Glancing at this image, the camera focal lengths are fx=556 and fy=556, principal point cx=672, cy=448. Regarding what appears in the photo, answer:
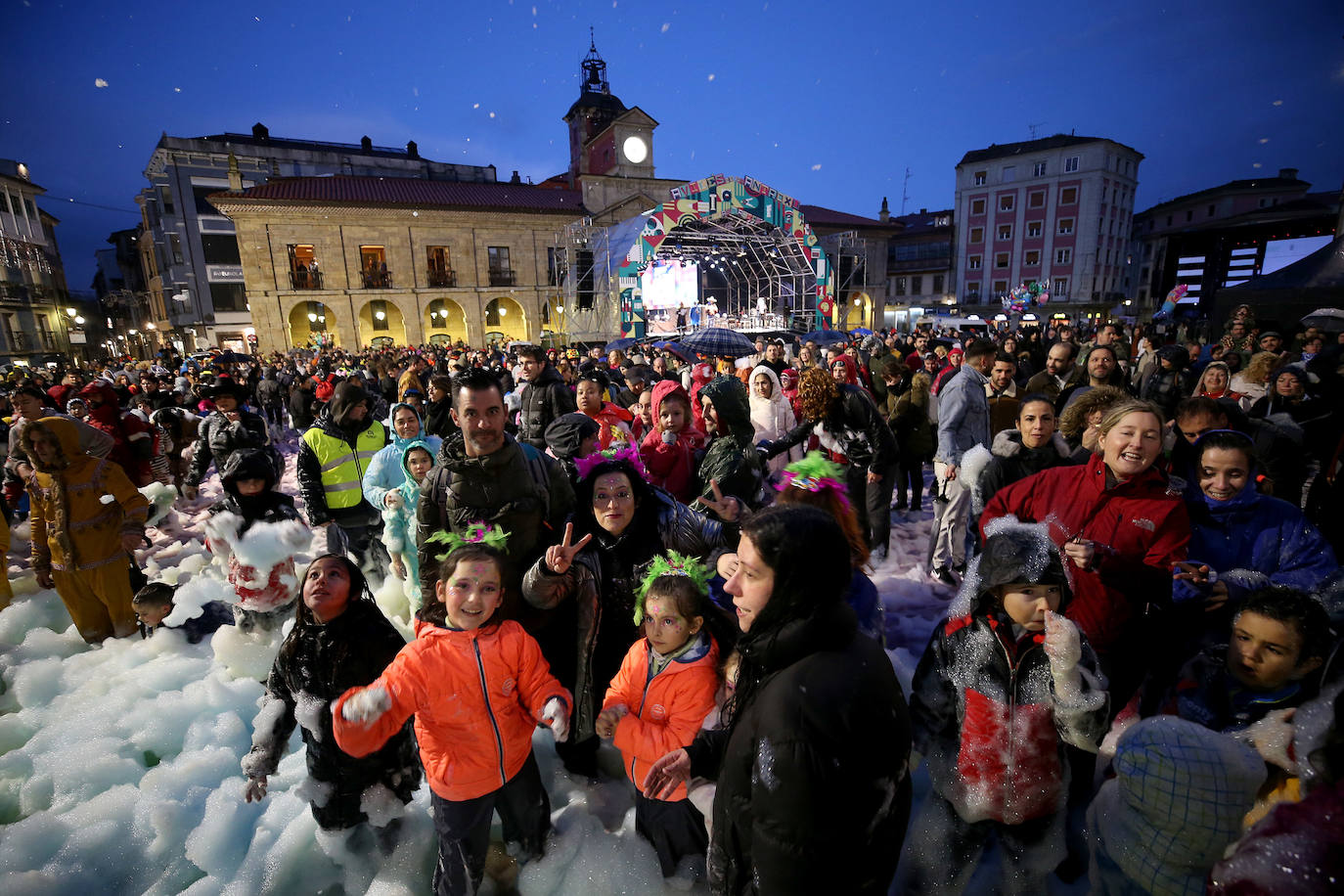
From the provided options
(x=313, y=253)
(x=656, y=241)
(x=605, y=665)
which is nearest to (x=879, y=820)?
(x=605, y=665)

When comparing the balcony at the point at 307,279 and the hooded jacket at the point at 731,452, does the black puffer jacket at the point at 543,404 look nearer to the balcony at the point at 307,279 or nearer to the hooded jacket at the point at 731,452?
the hooded jacket at the point at 731,452

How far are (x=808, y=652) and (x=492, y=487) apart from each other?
5.84 feet

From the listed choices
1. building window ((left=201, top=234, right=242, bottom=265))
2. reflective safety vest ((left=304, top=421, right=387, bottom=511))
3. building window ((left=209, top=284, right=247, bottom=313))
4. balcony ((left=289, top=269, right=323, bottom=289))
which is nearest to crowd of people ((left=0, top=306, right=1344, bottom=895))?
reflective safety vest ((left=304, top=421, right=387, bottom=511))

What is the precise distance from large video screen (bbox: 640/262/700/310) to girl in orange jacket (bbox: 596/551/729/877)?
84.1 feet

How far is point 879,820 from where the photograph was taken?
125 cm

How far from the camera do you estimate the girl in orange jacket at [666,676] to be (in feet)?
6.77

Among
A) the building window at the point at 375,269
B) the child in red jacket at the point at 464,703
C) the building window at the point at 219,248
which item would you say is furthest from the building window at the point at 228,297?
the child in red jacket at the point at 464,703

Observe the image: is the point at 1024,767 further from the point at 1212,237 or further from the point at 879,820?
the point at 1212,237

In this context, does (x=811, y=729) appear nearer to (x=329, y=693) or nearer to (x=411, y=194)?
(x=329, y=693)

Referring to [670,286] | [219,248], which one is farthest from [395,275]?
[670,286]

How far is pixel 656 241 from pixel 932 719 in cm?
1670

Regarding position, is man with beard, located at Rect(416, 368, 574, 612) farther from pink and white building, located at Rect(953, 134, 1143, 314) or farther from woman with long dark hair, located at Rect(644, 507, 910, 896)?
pink and white building, located at Rect(953, 134, 1143, 314)

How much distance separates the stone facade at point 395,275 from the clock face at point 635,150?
5.18 metres

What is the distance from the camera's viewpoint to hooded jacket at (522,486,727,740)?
237 cm
